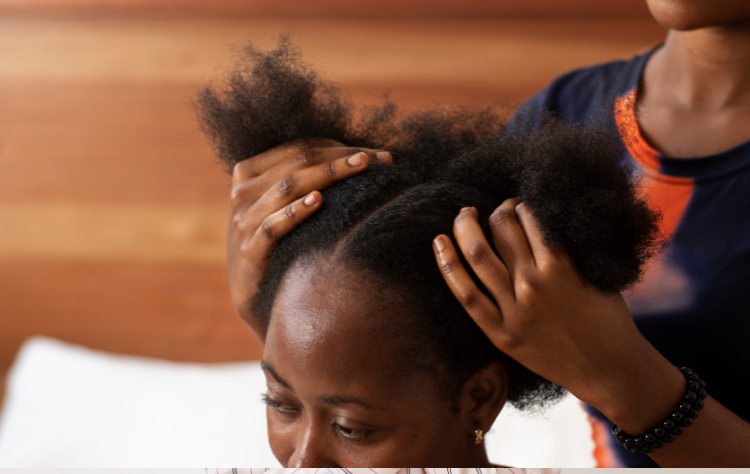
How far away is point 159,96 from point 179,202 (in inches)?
15.3

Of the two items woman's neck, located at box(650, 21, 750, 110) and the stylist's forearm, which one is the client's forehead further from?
woman's neck, located at box(650, 21, 750, 110)

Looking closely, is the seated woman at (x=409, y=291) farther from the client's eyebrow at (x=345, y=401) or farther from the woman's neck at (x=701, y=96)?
the woman's neck at (x=701, y=96)

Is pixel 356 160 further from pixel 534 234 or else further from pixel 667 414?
pixel 667 414

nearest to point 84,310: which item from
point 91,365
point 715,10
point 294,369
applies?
point 91,365

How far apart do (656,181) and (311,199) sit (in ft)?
1.40

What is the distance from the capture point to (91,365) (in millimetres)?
1492

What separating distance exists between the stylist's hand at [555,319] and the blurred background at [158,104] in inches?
47.7

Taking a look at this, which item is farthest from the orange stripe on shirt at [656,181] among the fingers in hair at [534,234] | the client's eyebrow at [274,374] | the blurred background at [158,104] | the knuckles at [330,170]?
the blurred background at [158,104]

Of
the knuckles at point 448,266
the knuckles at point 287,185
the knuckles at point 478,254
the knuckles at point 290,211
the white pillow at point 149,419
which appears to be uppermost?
the knuckles at point 287,185

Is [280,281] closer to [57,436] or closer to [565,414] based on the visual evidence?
[565,414]

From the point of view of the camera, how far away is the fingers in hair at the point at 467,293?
1.75 ft

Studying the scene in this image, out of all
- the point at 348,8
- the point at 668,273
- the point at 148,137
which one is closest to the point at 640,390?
the point at 668,273

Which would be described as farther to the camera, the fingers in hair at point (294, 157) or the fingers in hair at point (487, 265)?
the fingers in hair at point (294, 157)

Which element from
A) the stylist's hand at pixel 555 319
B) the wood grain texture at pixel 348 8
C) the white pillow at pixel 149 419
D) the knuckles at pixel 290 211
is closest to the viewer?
the stylist's hand at pixel 555 319
